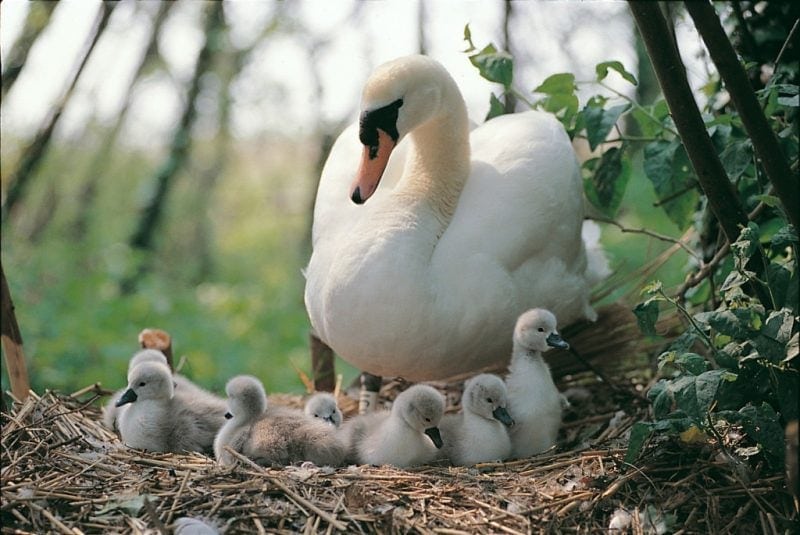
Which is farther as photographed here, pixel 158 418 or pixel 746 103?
pixel 158 418

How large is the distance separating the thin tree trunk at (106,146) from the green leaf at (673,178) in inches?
216

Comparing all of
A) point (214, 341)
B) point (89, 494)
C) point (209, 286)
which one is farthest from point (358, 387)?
point (209, 286)

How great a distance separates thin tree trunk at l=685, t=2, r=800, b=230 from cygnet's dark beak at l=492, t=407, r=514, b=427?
1.47m

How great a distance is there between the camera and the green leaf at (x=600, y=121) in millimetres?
4211

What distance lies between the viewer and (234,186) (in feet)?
55.6

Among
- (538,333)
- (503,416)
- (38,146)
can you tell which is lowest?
(503,416)

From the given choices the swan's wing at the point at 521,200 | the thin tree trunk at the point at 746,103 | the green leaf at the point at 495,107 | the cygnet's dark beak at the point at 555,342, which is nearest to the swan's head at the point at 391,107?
the swan's wing at the point at 521,200

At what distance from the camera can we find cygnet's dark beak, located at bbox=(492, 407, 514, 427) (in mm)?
3893

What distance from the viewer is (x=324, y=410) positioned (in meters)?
4.23

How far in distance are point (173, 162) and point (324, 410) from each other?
612 cm

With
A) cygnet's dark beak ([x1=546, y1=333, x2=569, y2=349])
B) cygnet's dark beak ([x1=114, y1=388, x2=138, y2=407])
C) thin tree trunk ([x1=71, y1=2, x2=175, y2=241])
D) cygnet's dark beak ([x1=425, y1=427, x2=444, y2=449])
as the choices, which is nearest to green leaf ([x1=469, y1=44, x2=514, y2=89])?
cygnet's dark beak ([x1=546, y1=333, x2=569, y2=349])

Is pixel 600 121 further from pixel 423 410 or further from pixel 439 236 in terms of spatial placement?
pixel 423 410

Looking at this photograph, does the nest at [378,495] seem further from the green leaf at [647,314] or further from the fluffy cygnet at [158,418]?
the green leaf at [647,314]

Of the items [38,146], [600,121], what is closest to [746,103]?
[600,121]
